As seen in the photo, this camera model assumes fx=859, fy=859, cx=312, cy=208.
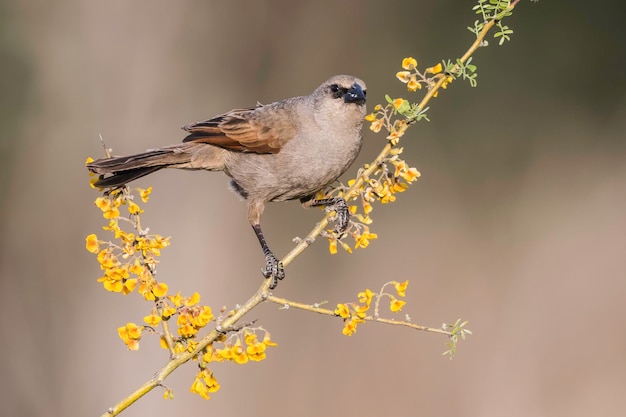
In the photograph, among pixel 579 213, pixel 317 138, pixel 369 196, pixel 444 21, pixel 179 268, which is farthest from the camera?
pixel 444 21

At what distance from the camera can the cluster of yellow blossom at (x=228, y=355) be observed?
1972 millimetres

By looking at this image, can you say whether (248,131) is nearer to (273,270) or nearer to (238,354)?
(273,270)

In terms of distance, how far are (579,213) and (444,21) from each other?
81.3 inches

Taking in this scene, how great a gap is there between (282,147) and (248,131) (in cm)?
16

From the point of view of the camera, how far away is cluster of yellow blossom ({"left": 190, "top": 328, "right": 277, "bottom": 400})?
197cm

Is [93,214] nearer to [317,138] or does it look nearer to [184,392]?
[184,392]

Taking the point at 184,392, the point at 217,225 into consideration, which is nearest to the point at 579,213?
the point at 217,225

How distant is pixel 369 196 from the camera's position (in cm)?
245

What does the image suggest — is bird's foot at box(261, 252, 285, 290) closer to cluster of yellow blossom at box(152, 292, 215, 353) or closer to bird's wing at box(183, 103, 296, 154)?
bird's wing at box(183, 103, 296, 154)

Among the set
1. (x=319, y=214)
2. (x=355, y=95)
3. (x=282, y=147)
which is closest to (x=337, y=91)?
(x=355, y=95)

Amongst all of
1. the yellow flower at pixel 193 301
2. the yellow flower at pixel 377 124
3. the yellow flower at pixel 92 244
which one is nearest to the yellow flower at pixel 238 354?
the yellow flower at pixel 193 301

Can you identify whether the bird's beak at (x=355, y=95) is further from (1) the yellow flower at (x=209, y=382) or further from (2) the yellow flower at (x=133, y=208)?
(1) the yellow flower at (x=209, y=382)

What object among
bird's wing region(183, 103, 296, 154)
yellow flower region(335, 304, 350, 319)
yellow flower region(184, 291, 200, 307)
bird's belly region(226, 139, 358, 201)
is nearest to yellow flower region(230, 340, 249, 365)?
yellow flower region(184, 291, 200, 307)

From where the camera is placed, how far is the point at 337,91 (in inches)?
136
